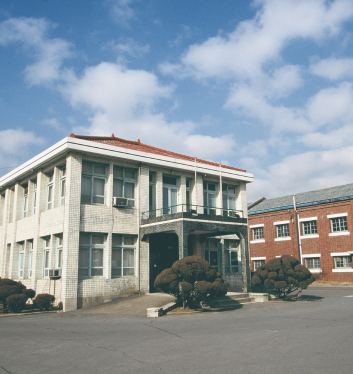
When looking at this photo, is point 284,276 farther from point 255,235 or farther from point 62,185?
point 255,235

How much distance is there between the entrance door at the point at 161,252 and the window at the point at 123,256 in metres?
1.08

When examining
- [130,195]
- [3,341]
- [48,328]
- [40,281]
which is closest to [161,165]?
[130,195]

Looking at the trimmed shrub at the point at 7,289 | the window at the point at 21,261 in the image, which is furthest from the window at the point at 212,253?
the window at the point at 21,261

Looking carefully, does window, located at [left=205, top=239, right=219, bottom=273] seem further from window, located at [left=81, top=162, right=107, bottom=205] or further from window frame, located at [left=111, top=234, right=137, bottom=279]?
window, located at [left=81, top=162, right=107, bottom=205]

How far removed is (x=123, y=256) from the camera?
1931cm

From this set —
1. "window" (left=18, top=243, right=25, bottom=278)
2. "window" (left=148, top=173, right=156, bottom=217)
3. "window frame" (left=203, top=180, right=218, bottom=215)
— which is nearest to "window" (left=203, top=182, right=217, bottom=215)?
"window frame" (left=203, top=180, right=218, bottom=215)

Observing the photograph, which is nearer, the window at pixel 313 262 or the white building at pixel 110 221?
the white building at pixel 110 221

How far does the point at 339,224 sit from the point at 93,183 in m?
22.5

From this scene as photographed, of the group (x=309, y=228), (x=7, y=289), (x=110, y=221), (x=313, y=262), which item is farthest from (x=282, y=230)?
(x=7, y=289)

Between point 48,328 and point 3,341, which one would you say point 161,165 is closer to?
point 48,328

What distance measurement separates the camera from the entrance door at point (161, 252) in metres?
20.1

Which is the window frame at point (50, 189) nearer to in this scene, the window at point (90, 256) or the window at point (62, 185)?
the window at point (62, 185)

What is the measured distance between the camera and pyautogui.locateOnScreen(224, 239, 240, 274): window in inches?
922

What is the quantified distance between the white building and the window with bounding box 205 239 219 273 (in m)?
0.06
